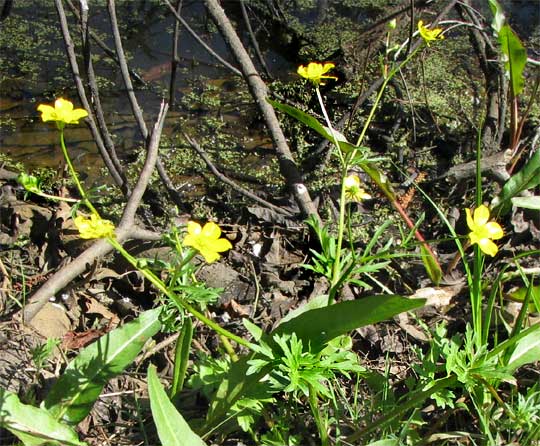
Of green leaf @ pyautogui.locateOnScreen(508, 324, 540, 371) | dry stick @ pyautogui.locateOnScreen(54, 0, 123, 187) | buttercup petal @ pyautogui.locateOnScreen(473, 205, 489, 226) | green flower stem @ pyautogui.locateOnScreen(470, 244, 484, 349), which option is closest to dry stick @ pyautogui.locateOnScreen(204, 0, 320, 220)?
dry stick @ pyautogui.locateOnScreen(54, 0, 123, 187)

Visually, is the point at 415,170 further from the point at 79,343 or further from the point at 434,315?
the point at 79,343

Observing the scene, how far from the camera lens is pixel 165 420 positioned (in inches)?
52.3

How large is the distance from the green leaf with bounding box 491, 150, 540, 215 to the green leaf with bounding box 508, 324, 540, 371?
1.46 ft

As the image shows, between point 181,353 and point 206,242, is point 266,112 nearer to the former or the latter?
point 181,353

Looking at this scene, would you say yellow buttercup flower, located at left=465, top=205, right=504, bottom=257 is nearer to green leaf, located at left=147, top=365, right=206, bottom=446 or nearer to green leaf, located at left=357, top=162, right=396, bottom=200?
green leaf, located at left=147, top=365, right=206, bottom=446

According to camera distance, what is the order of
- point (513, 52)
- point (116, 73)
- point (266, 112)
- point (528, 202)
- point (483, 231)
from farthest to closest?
point (116, 73), point (266, 112), point (513, 52), point (528, 202), point (483, 231)

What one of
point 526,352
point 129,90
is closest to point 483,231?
point 526,352

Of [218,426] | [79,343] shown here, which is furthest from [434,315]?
[79,343]

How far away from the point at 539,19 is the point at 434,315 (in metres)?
3.10

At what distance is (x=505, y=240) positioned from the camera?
7.61ft

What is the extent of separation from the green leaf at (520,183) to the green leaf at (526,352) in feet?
1.46

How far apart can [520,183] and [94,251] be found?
126 centimetres

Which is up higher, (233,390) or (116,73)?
(116,73)

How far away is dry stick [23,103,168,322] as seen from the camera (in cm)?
181
